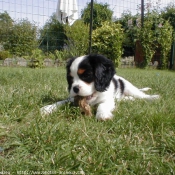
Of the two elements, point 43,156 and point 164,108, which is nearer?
point 43,156

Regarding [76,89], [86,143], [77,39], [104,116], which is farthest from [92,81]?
[77,39]

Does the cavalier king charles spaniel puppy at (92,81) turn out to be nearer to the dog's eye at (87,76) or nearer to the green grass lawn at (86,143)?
the dog's eye at (87,76)

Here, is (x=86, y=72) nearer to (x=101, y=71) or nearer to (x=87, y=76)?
(x=87, y=76)

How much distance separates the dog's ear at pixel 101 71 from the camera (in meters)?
2.53

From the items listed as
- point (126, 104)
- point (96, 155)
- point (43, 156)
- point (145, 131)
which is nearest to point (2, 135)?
point (43, 156)

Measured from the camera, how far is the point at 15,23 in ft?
43.0

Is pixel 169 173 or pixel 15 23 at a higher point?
pixel 15 23

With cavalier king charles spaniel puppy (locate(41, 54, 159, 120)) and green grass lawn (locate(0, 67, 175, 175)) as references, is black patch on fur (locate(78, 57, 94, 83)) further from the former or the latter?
green grass lawn (locate(0, 67, 175, 175))

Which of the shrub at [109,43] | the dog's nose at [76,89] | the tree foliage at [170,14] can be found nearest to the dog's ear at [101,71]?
the dog's nose at [76,89]

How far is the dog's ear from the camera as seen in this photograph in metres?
2.53

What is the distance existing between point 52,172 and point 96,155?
0.32 metres

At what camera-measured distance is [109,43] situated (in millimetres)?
11359

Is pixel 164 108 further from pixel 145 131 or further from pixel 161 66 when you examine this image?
pixel 161 66

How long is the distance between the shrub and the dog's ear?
8.69 m
